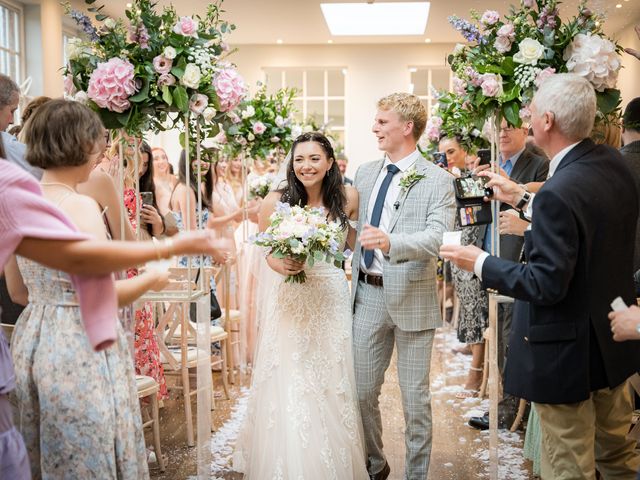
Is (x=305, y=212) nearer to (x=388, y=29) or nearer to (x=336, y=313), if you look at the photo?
(x=336, y=313)

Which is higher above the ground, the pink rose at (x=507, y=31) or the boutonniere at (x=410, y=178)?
the pink rose at (x=507, y=31)

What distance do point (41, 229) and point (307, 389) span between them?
1953 millimetres

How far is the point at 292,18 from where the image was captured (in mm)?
11602

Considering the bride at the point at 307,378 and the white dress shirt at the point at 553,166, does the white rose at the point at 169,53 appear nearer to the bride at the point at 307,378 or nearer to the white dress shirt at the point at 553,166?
the bride at the point at 307,378

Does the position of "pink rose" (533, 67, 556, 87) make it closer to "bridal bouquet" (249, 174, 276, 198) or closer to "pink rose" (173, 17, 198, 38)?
"pink rose" (173, 17, 198, 38)

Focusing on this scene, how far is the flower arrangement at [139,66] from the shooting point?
3.03 m

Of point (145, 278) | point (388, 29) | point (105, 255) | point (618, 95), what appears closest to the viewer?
point (105, 255)

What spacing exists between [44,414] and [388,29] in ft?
38.1

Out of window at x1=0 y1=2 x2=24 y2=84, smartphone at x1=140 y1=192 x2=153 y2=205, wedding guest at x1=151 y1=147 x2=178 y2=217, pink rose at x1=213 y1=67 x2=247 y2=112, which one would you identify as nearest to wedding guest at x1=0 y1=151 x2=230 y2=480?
pink rose at x1=213 y1=67 x2=247 y2=112

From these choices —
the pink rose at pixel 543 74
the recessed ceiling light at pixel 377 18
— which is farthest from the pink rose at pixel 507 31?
Answer: the recessed ceiling light at pixel 377 18

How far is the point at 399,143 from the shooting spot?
136 inches

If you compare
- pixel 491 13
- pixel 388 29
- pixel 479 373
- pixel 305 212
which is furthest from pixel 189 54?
pixel 388 29

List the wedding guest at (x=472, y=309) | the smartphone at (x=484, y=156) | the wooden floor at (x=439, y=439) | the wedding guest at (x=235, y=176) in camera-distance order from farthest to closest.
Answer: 1. the wedding guest at (x=235, y=176)
2. the wedding guest at (x=472, y=309)
3. the smartphone at (x=484, y=156)
4. the wooden floor at (x=439, y=439)

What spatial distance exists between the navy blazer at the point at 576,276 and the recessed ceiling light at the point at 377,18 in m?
8.85
